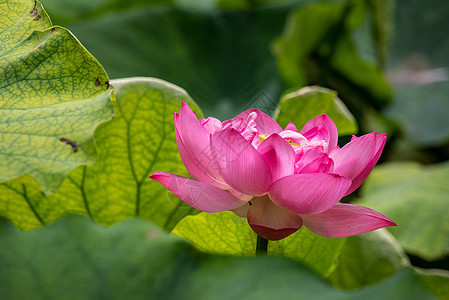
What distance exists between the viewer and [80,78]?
0.46m

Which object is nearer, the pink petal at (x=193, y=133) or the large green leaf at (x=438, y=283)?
the pink petal at (x=193, y=133)

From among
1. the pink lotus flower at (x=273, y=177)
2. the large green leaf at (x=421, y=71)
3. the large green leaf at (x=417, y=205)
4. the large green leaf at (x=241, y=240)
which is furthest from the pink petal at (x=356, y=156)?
the large green leaf at (x=421, y=71)

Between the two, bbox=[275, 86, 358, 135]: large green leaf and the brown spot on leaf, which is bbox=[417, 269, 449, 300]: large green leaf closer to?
bbox=[275, 86, 358, 135]: large green leaf

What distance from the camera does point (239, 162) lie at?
36 cm

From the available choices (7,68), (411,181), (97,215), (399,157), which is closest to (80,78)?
(7,68)

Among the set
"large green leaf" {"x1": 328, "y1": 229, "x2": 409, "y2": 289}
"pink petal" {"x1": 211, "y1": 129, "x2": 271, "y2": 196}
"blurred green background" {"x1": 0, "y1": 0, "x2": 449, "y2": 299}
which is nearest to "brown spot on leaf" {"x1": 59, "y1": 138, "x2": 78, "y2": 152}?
"pink petal" {"x1": 211, "y1": 129, "x2": 271, "y2": 196}

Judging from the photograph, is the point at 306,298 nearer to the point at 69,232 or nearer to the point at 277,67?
the point at 69,232

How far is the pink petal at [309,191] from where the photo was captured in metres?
0.35

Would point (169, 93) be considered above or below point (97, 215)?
above

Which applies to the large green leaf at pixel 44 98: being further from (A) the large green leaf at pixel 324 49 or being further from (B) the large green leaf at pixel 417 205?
(A) the large green leaf at pixel 324 49

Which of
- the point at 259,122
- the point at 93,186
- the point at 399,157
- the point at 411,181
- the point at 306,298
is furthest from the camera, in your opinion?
the point at 399,157

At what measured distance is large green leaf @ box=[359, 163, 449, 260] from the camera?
0.90 meters

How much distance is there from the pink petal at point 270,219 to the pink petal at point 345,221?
2cm

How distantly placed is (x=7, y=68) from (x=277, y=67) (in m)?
1.02
